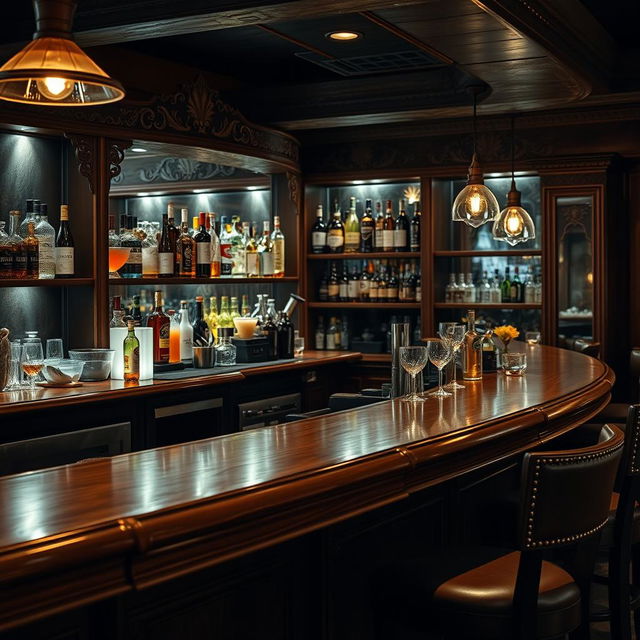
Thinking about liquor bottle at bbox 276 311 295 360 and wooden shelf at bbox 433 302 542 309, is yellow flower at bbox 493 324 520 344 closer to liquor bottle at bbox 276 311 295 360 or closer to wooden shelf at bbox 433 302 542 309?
liquor bottle at bbox 276 311 295 360

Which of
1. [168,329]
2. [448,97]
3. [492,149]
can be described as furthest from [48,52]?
[492,149]

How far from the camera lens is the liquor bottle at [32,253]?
14.8ft

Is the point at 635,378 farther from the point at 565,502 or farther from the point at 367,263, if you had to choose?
the point at 565,502

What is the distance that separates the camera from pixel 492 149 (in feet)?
21.1

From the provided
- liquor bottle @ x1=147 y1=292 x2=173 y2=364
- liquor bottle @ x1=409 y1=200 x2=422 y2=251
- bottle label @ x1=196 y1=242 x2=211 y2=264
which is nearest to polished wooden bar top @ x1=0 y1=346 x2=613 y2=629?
liquor bottle @ x1=147 y1=292 x2=173 y2=364

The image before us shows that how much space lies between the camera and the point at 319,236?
6.93 m

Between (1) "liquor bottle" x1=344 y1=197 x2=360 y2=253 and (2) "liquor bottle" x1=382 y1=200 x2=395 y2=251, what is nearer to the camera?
(2) "liquor bottle" x1=382 y1=200 x2=395 y2=251

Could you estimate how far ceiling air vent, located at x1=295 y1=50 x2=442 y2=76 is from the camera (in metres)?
5.50

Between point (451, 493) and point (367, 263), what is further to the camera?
point (367, 263)

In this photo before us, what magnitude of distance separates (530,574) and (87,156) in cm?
343

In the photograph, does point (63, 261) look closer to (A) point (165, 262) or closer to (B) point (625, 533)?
(A) point (165, 262)

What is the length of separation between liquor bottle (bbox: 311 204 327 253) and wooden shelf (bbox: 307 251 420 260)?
2.0 inches

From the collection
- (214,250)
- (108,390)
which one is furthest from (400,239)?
(108,390)

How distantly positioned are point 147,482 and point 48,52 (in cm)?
114
